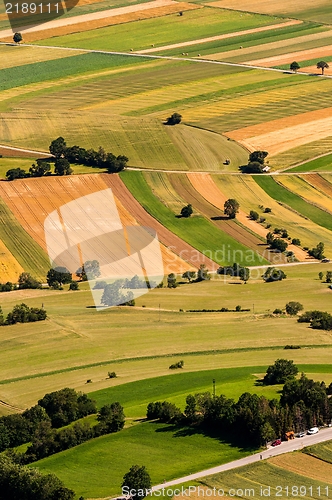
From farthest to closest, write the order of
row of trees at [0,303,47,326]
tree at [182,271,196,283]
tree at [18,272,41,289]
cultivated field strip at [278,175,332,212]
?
cultivated field strip at [278,175,332,212] → tree at [182,271,196,283] → tree at [18,272,41,289] → row of trees at [0,303,47,326]

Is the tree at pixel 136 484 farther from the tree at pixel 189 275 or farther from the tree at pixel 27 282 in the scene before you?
the tree at pixel 189 275

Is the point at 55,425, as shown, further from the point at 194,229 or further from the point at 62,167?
→ the point at 62,167

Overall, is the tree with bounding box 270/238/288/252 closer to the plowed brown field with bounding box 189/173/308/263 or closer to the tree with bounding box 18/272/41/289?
the plowed brown field with bounding box 189/173/308/263

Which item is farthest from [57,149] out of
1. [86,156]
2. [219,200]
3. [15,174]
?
[219,200]

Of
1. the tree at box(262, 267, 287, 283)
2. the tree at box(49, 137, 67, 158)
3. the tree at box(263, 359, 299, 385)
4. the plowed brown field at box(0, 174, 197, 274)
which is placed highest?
the tree at box(49, 137, 67, 158)

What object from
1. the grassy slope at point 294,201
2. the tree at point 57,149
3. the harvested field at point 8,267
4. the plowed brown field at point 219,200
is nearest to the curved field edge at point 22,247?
the harvested field at point 8,267

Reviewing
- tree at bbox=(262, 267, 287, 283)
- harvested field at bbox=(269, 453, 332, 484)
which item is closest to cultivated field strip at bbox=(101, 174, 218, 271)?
tree at bbox=(262, 267, 287, 283)

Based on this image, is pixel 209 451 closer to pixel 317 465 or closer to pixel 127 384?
pixel 317 465
